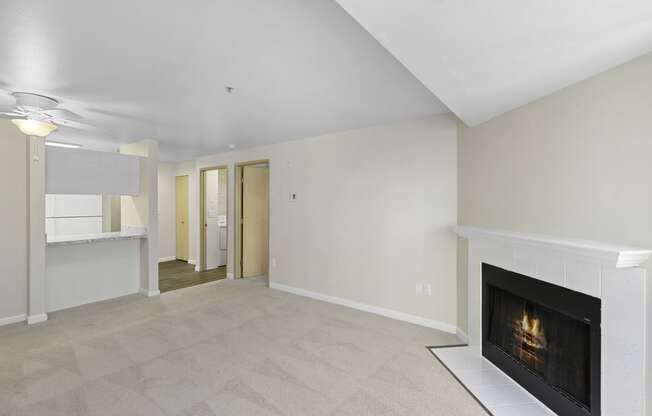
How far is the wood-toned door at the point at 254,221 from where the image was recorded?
5590 mm

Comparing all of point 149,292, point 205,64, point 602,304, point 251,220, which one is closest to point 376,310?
point 602,304

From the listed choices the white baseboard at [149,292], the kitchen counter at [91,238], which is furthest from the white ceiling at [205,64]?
the white baseboard at [149,292]

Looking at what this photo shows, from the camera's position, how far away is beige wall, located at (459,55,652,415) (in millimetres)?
1500

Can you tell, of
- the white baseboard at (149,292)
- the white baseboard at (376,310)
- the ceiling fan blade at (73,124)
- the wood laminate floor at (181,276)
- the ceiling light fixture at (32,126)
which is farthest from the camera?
the wood laminate floor at (181,276)

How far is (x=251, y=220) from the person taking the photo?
5.71 metres

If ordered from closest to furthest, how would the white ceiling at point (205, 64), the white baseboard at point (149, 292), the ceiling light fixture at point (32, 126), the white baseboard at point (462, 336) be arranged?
the white ceiling at point (205, 64) < the ceiling light fixture at point (32, 126) < the white baseboard at point (462, 336) < the white baseboard at point (149, 292)

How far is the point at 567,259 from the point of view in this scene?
6.02 ft

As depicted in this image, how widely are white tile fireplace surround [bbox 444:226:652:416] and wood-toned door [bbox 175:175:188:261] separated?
20.6 ft

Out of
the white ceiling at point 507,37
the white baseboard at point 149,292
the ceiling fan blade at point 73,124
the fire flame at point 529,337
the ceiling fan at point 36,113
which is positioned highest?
the ceiling fan blade at point 73,124

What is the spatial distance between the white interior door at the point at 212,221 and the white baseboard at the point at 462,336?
4.94m

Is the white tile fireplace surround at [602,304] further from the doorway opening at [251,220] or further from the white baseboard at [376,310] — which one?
the doorway opening at [251,220]

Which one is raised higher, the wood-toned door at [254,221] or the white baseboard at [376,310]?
the wood-toned door at [254,221]

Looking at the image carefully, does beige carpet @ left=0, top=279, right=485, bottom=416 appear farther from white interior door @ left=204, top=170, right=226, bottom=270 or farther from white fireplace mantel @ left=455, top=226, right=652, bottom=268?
white interior door @ left=204, top=170, right=226, bottom=270

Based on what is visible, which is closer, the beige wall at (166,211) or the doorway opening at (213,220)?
the doorway opening at (213,220)
